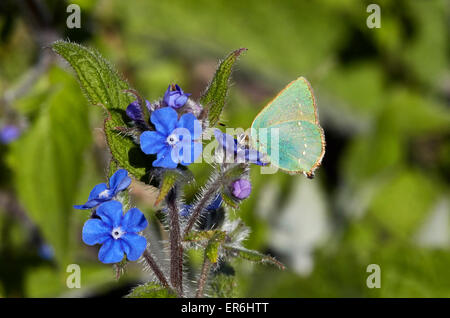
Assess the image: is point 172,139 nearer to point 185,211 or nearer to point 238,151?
point 238,151

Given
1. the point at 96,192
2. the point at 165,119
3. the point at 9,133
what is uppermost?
the point at 9,133

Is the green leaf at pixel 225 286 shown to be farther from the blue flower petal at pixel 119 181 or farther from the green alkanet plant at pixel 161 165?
the blue flower petal at pixel 119 181

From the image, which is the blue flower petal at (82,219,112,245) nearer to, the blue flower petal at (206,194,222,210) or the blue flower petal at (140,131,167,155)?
the blue flower petal at (140,131,167,155)

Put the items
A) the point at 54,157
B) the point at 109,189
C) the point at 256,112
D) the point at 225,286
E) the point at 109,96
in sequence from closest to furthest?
1. the point at 109,189
2. the point at 109,96
3. the point at 225,286
4. the point at 54,157
5. the point at 256,112

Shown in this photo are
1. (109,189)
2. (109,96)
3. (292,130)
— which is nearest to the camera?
(109,189)

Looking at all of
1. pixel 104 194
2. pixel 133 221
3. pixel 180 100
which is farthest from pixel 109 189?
pixel 180 100

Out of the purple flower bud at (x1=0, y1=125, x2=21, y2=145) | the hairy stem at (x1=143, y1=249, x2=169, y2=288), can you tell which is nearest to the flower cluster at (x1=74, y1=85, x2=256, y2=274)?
the hairy stem at (x1=143, y1=249, x2=169, y2=288)
